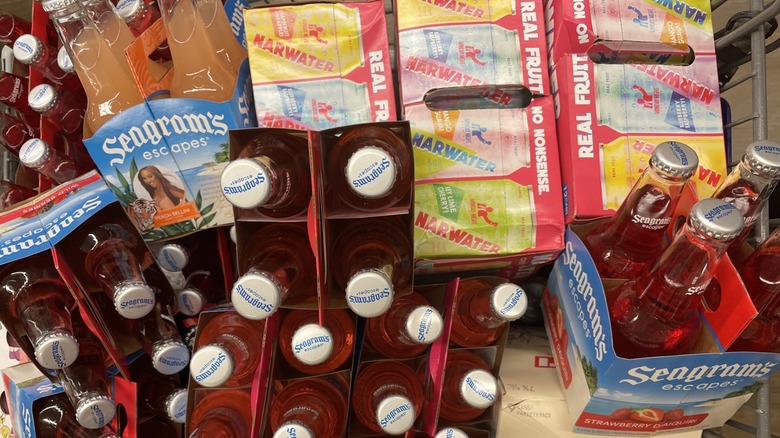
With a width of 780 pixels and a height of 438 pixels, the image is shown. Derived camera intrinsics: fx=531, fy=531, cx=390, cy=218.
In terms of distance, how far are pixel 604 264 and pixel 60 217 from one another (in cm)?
83

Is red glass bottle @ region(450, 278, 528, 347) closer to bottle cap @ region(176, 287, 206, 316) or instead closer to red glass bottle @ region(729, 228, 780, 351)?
red glass bottle @ region(729, 228, 780, 351)

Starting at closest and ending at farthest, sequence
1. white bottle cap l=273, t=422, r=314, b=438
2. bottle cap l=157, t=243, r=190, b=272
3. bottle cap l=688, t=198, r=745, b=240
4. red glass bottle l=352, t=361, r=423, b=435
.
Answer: bottle cap l=688, t=198, r=745, b=240 < white bottle cap l=273, t=422, r=314, b=438 < red glass bottle l=352, t=361, r=423, b=435 < bottle cap l=157, t=243, r=190, b=272

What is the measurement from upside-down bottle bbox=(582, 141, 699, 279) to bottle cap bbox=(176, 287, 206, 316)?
69 centimetres

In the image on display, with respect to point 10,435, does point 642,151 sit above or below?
above

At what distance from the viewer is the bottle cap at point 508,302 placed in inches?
30.2

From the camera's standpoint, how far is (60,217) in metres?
0.74

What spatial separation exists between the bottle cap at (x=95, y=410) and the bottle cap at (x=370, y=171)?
0.51m

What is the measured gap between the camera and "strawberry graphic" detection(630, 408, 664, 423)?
2.66 ft

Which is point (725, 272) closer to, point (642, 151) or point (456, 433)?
point (642, 151)

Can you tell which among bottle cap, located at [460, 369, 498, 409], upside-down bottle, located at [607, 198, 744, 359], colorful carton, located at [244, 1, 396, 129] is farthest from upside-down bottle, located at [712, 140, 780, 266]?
colorful carton, located at [244, 1, 396, 129]

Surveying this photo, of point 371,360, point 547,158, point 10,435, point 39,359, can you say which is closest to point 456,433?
point 371,360

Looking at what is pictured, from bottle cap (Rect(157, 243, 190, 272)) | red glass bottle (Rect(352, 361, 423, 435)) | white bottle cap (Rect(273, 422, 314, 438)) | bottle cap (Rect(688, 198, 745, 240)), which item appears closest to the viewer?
bottle cap (Rect(688, 198, 745, 240))

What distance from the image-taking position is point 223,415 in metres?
0.82

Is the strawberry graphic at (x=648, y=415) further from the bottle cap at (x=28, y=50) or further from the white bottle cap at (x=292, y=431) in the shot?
the bottle cap at (x=28, y=50)
